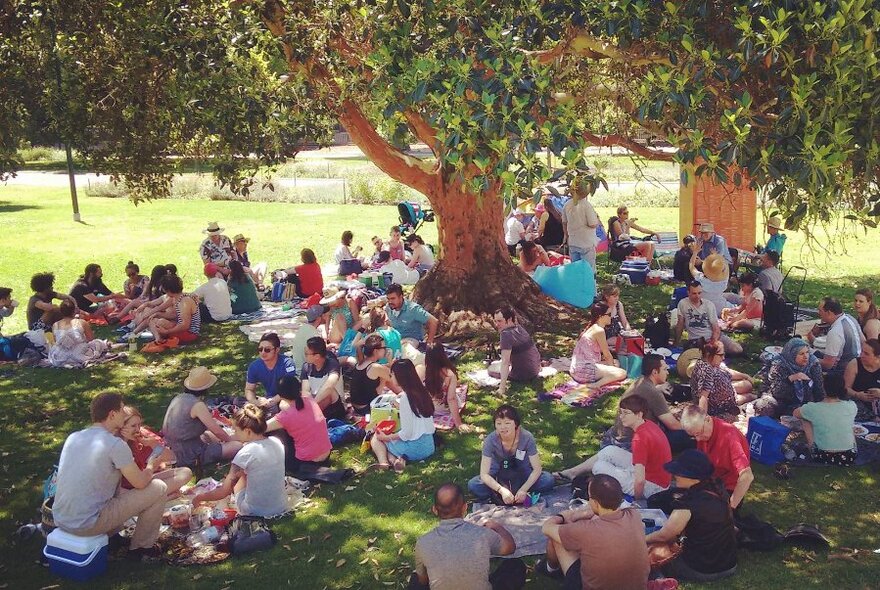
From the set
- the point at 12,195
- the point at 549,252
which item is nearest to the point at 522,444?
the point at 549,252

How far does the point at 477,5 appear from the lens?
7.60m

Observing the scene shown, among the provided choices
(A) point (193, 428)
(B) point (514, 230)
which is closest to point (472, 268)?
(B) point (514, 230)

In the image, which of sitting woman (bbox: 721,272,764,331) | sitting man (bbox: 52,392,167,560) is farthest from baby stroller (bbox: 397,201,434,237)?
sitting man (bbox: 52,392,167,560)

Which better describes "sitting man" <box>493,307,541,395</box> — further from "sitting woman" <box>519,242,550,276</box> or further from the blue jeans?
"sitting woman" <box>519,242,550,276</box>

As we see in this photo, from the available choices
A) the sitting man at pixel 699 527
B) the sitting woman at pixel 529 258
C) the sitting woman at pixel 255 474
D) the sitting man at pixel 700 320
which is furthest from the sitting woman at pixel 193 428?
the sitting woman at pixel 529 258

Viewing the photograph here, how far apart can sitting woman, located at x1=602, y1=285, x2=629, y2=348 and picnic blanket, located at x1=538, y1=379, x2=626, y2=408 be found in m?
0.80

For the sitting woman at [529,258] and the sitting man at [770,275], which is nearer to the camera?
the sitting man at [770,275]

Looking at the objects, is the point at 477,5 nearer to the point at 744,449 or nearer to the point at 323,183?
the point at 744,449

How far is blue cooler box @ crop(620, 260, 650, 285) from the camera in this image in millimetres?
15680

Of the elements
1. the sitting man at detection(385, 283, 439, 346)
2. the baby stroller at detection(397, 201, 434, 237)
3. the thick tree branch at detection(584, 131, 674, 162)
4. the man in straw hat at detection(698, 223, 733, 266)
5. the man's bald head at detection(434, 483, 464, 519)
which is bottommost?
the man's bald head at detection(434, 483, 464, 519)

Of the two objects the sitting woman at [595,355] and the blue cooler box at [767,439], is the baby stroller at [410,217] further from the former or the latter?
the blue cooler box at [767,439]

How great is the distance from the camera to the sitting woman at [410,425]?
8094 mm

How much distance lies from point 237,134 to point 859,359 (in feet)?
23.9

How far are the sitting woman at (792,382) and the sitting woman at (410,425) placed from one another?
3389mm
